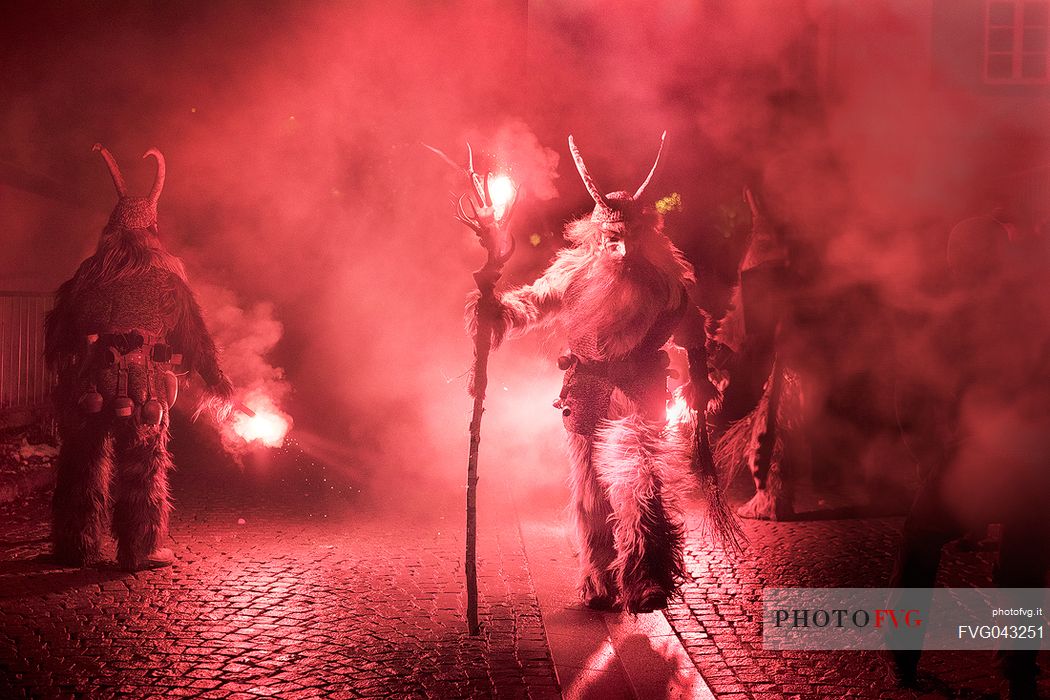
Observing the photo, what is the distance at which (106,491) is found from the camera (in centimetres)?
595

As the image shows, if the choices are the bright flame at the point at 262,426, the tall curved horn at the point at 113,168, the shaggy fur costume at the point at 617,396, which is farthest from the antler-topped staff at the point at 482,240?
the bright flame at the point at 262,426

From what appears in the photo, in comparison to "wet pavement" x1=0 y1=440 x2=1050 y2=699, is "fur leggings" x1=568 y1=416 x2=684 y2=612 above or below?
above

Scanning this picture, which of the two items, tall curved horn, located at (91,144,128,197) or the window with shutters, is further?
the window with shutters

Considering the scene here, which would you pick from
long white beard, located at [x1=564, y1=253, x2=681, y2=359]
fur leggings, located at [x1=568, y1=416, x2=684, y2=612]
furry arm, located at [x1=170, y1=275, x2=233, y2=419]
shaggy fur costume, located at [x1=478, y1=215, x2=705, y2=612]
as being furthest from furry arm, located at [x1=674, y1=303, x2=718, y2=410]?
furry arm, located at [x1=170, y1=275, x2=233, y2=419]

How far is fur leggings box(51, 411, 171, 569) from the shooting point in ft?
19.0

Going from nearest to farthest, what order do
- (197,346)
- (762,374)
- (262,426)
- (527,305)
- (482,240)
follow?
1. (482,240)
2. (527,305)
3. (197,346)
4. (262,426)
5. (762,374)

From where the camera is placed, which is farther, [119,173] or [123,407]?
[119,173]

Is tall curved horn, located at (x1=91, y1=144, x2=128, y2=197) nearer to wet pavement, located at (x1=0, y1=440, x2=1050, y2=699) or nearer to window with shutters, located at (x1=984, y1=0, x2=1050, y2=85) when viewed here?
wet pavement, located at (x1=0, y1=440, x2=1050, y2=699)

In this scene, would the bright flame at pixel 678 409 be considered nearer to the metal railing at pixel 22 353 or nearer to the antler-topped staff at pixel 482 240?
the antler-topped staff at pixel 482 240

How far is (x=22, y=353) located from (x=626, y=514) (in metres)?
7.65

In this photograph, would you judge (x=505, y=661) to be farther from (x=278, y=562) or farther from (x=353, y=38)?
(x=353, y=38)

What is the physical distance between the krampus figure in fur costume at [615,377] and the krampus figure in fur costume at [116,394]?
2.36m
